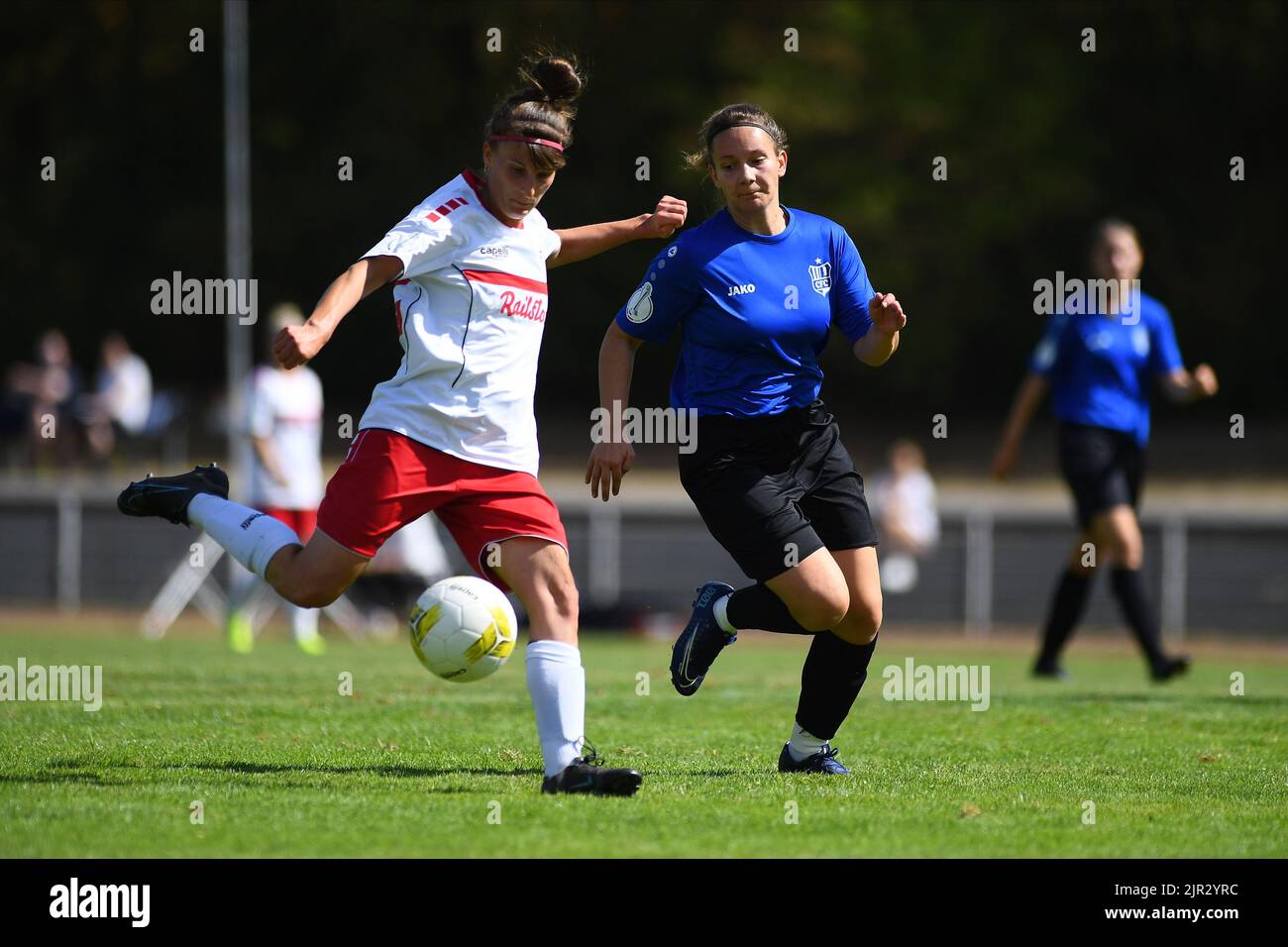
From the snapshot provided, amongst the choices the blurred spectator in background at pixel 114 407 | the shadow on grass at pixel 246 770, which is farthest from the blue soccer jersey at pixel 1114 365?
the blurred spectator in background at pixel 114 407

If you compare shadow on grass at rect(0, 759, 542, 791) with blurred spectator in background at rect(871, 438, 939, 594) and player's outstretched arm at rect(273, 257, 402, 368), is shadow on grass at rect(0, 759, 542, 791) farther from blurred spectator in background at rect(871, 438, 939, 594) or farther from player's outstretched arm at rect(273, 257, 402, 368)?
blurred spectator in background at rect(871, 438, 939, 594)

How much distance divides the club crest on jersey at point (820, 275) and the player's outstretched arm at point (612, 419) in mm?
645

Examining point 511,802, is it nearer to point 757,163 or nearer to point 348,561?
point 348,561

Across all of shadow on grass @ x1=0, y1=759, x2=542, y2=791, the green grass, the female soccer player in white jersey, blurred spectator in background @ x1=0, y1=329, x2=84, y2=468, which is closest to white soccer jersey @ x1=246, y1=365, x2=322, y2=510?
the green grass

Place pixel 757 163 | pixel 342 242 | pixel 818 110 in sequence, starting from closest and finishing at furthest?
pixel 757 163 < pixel 818 110 < pixel 342 242

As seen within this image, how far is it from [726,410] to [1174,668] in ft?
15.8

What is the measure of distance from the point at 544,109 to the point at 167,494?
6.61ft

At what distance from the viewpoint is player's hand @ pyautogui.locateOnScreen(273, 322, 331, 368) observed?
5.07 metres

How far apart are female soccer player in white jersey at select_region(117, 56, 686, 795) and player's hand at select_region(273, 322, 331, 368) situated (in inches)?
14.2

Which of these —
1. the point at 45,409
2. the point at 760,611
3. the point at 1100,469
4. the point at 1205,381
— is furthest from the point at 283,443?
the point at 45,409

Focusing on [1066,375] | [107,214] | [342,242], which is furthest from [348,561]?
[107,214]

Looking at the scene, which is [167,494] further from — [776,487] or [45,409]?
[45,409]
